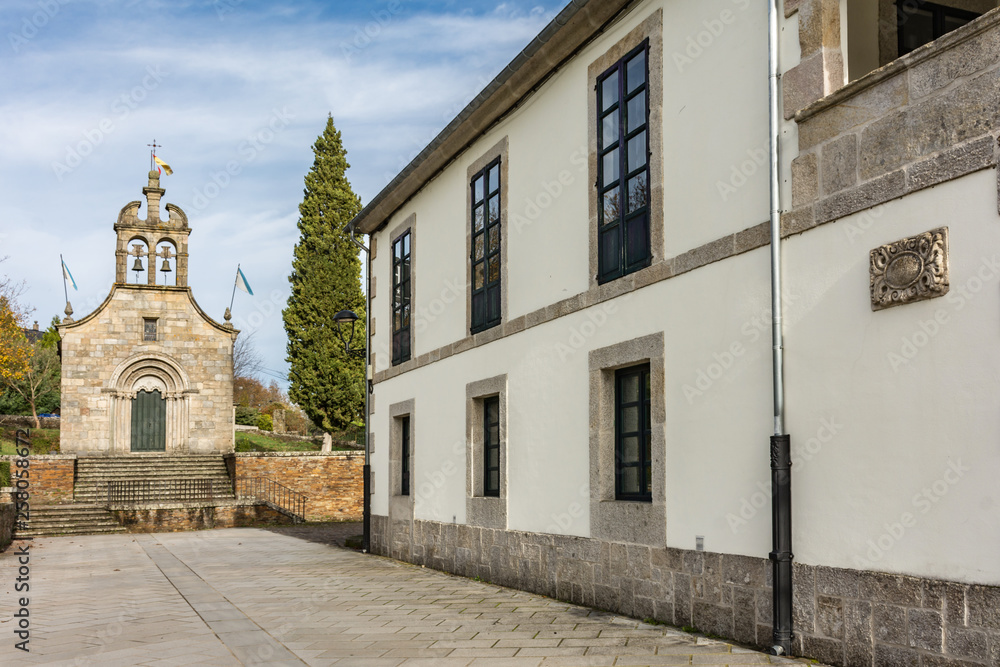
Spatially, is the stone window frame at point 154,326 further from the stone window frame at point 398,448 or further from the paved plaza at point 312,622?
the stone window frame at point 398,448

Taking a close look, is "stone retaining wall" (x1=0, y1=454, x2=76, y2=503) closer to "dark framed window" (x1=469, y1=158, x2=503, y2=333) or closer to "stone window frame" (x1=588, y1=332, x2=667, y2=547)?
"dark framed window" (x1=469, y1=158, x2=503, y2=333)

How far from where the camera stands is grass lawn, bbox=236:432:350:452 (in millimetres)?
34844

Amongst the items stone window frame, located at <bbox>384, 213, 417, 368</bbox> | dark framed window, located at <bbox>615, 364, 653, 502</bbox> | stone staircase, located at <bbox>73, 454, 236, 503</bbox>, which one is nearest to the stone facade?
dark framed window, located at <bbox>615, 364, 653, 502</bbox>

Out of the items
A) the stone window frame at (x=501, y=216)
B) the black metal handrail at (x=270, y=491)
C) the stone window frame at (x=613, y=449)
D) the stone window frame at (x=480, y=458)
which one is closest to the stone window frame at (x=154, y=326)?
the black metal handrail at (x=270, y=491)

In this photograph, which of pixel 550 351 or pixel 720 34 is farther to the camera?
pixel 550 351

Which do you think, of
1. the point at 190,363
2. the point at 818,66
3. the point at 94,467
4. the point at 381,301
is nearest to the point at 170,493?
the point at 94,467

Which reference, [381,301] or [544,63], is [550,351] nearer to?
[544,63]

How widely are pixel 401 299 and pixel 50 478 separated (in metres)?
15.5

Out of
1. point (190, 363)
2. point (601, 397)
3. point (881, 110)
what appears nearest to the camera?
point (881, 110)

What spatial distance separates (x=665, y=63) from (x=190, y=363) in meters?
25.6

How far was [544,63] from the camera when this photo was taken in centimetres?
1012

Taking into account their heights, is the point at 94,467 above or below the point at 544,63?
below

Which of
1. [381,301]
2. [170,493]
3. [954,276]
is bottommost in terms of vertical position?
[170,493]

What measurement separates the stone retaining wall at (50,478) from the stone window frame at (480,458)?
1706 cm
